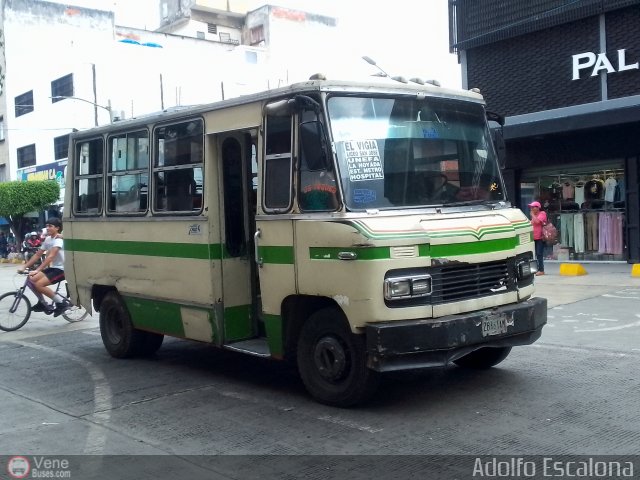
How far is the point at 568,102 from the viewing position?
57.8ft

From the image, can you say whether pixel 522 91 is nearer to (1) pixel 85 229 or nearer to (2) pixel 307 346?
(1) pixel 85 229

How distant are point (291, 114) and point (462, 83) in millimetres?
14761

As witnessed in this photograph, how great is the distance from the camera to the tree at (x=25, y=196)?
126 ft

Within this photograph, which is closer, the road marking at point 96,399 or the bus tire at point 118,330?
the road marking at point 96,399

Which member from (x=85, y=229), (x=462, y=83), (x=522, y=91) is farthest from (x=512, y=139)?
(x=85, y=229)

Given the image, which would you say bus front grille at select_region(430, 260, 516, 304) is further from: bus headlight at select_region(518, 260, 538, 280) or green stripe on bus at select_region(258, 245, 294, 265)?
green stripe on bus at select_region(258, 245, 294, 265)

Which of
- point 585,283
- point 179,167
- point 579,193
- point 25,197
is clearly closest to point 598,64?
point 579,193

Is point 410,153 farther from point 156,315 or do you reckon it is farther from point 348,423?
point 156,315

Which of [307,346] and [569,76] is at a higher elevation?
Result: [569,76]

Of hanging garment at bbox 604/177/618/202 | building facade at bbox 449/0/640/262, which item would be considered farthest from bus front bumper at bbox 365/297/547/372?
hanging garment at bbox 604/177/618/202

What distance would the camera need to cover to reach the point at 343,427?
19.0 feet

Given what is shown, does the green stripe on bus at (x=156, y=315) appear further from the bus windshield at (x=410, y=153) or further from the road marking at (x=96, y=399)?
the bus windshield at (x=410, y=153)

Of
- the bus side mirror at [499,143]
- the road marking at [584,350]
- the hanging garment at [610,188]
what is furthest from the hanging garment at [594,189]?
the bus side mirror at [499,143]

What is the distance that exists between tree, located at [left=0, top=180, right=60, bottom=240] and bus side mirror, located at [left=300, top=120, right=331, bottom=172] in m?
35.7
